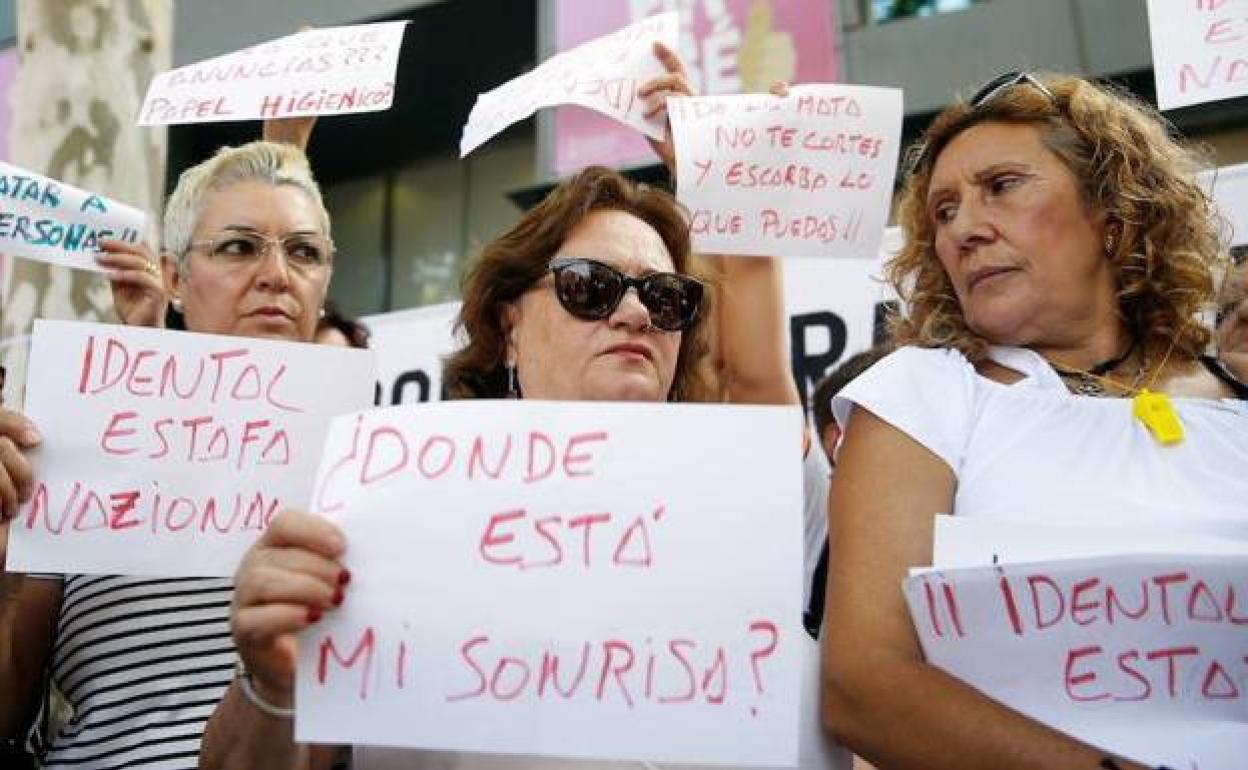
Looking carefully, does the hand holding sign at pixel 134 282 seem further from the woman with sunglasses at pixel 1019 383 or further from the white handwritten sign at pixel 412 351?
the white handwritten sign at pixel 412 351

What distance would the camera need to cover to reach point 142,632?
1810 mm

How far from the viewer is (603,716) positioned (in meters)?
1.19

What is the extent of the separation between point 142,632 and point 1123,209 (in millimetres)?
1787

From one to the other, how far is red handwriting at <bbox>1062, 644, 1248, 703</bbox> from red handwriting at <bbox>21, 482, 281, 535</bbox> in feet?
3.73

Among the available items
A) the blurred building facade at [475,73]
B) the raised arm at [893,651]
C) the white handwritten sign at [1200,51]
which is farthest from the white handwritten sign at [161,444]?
the blurred building facade at [475,73]

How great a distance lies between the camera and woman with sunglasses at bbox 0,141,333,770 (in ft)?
5.71

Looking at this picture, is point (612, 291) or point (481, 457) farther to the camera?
point (612, 291)

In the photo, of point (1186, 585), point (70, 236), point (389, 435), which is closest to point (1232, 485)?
point (1186, 585)

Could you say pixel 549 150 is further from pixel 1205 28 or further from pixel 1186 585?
pixel 1186 585

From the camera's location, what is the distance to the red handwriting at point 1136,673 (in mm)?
1394

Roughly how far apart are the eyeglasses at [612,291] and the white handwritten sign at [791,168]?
303mm

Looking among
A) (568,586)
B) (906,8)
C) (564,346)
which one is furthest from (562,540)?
(906,8)

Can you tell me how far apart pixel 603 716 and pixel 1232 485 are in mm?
993

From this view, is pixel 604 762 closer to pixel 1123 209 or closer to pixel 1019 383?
pixel 1019 383
